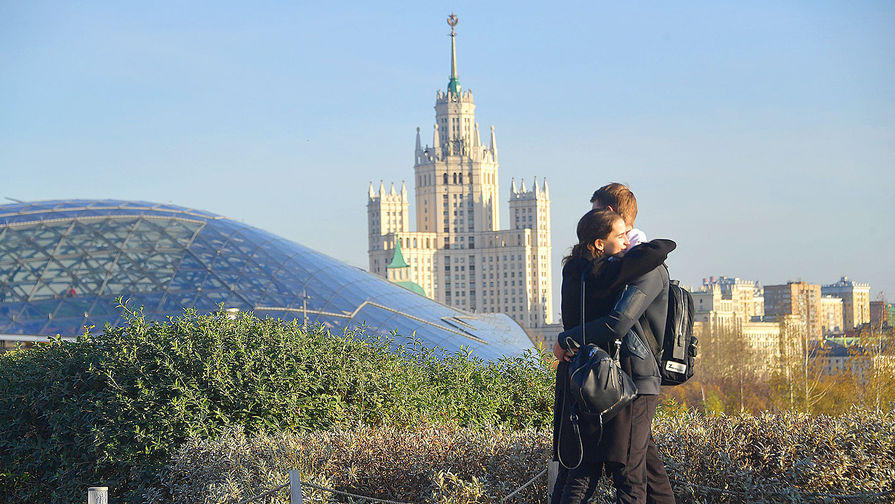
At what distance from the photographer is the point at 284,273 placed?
25125 mm

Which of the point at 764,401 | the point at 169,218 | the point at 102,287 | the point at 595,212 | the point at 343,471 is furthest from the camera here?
the point at 764,401

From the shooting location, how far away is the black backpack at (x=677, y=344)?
16.3 feet

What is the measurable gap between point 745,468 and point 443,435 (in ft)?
6.76

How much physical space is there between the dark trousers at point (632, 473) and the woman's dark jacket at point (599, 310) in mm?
61

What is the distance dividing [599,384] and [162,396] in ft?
14.3

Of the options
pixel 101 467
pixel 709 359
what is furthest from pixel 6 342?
pixel 709 359

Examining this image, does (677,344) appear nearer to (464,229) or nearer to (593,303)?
(593,303)

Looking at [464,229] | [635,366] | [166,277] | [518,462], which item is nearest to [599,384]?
[635,366]

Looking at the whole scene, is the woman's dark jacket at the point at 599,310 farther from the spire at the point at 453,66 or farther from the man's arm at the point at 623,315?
the spire at the point at 453,66

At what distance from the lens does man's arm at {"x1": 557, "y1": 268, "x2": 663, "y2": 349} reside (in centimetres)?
475

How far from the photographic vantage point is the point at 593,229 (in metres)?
5.00

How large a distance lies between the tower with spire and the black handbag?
146 m

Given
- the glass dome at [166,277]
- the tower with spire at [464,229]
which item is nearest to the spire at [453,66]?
the tower with spire at [464,229]

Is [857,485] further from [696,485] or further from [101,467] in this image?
[101,467]
